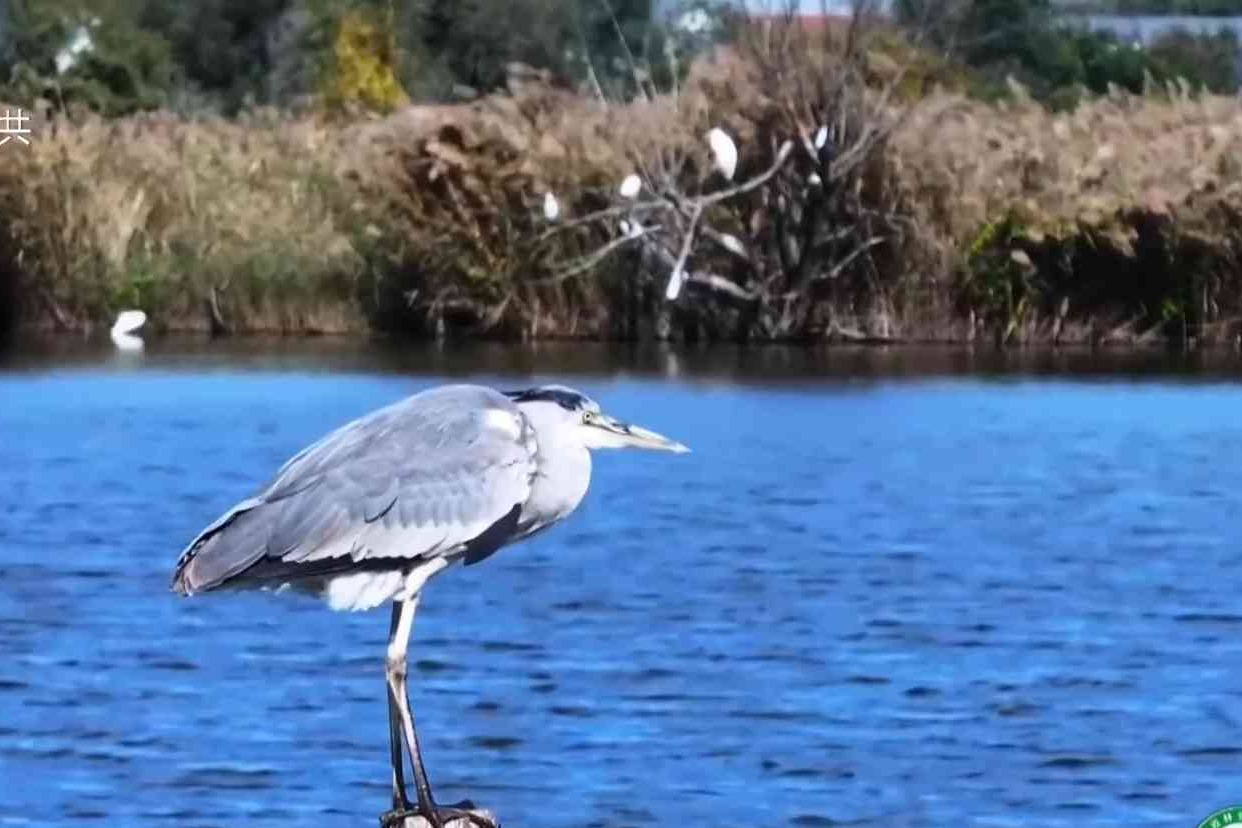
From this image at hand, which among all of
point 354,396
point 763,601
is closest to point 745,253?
point 354,396

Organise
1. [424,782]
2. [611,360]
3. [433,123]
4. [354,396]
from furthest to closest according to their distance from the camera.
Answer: [433,123] < [611,360] < [354,396] < [424,782]

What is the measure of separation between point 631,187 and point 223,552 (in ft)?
56.8

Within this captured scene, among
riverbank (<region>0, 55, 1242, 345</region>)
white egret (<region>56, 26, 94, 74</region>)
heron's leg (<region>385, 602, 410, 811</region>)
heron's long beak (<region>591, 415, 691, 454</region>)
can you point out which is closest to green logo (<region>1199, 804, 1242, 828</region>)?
heron's long beak (<region>591, 415, 691, 454</region>)

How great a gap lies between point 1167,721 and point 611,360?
1318 cm

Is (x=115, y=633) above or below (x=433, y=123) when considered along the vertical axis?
below

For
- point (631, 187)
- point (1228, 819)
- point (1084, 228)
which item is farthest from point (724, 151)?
point (1228, 819)

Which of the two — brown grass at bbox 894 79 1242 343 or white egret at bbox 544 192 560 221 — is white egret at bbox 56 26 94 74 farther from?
brown grass at bbox 894 79 1242 343

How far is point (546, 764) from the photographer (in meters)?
9.21

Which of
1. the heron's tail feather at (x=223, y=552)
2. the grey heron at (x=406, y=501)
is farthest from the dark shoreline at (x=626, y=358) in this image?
the heron's tail feather at (x=223, y=552)

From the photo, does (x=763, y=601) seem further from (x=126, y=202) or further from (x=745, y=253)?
(x=126, y=202)

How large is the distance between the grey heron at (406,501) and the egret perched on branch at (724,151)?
16.4m

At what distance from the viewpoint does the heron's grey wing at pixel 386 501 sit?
711cm

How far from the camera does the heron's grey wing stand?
23.3 ft

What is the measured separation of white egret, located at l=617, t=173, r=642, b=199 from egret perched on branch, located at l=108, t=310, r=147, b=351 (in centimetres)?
420
